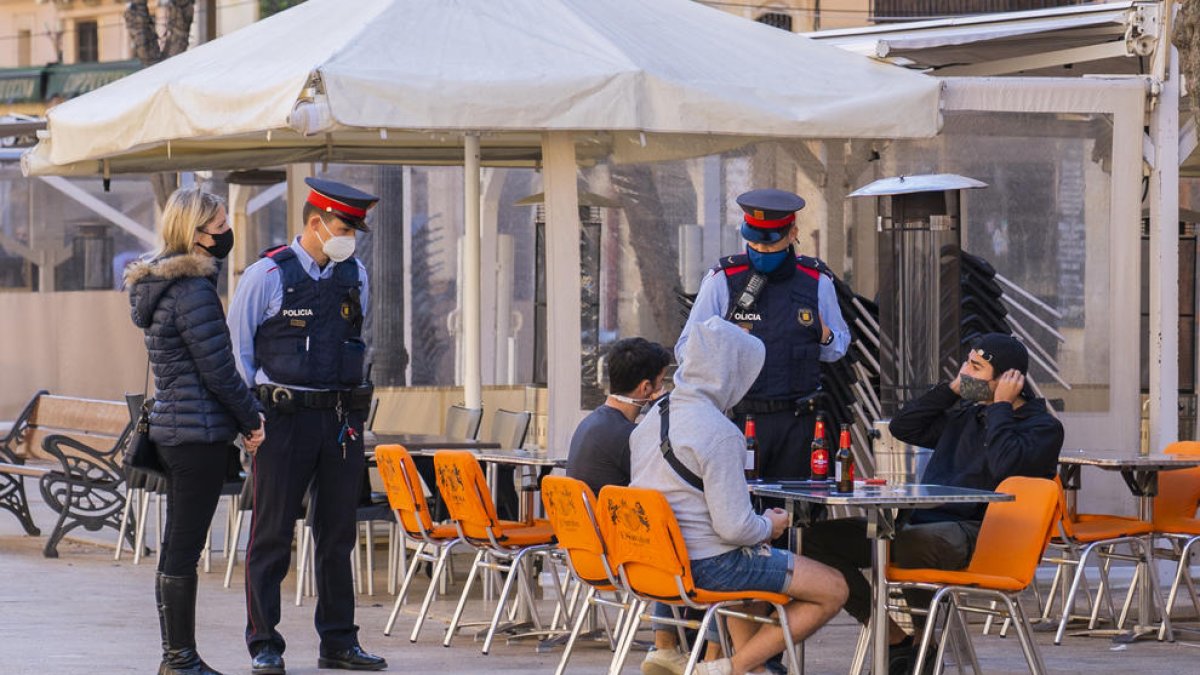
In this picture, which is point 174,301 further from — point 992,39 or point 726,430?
point 992,39

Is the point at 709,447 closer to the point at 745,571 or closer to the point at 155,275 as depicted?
the point at 745,571

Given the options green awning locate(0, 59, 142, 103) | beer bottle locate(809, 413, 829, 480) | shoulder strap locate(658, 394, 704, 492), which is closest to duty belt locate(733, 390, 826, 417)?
beer bottle locate(809, 413, 829, 480)

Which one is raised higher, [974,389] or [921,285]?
[921,285]

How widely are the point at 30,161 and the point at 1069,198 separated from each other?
6.05 m

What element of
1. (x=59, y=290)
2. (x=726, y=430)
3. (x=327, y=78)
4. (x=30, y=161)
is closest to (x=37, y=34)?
(x=59, y=290)

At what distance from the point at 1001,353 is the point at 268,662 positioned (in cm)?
315

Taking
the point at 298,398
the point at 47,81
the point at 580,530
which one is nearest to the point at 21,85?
the point at 47,81

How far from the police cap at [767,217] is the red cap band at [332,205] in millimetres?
1572

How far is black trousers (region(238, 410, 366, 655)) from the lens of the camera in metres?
8.95

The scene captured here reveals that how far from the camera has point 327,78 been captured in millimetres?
10297

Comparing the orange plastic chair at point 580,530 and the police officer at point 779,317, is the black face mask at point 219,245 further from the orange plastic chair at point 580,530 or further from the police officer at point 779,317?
the police officer at point 779,317

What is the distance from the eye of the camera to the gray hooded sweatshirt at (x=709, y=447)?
24.5 feet

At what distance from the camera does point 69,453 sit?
53.3 ft

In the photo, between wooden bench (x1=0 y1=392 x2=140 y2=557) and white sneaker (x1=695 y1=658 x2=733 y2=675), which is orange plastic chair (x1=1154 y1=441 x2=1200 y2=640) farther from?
wooden bench (x1=0 y1=392 x2=140 y2=557)
